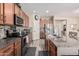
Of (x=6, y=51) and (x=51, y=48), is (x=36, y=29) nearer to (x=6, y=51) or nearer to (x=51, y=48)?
(x=51, y=48)

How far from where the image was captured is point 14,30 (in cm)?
260

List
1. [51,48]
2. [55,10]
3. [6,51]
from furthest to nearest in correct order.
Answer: [55,10] < [51,48] < [6,51]

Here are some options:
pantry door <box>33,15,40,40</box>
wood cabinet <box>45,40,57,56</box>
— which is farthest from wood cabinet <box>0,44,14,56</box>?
wood cabinet <box>45,40,57,56</box>

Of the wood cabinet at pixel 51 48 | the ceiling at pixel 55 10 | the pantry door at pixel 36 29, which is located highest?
the ceiling at pixel 55 10

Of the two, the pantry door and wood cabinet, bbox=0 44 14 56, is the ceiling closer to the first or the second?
the pantry door

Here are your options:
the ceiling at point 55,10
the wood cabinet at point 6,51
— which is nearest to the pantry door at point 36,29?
the ceiling at point 55,10

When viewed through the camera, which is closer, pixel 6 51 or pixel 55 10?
pixel 6 51

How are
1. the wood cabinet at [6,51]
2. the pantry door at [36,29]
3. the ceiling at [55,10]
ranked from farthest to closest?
the pantry door at [36,29], the ceiling at [55,10], the wood cabinet at [6,51]

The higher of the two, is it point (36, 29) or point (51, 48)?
point (36, 29)

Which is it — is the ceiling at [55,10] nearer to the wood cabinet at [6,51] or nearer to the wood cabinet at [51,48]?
the wood cabinet at [51,48]

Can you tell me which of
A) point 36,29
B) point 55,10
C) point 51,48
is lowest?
point 51,48

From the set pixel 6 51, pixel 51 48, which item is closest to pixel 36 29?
pixel 51 48

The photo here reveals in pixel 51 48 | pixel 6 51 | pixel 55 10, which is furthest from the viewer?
pixel 55 10

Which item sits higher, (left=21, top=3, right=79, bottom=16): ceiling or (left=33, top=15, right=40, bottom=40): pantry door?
(left=21, top=3, right=79, bottom=16): ceiling
